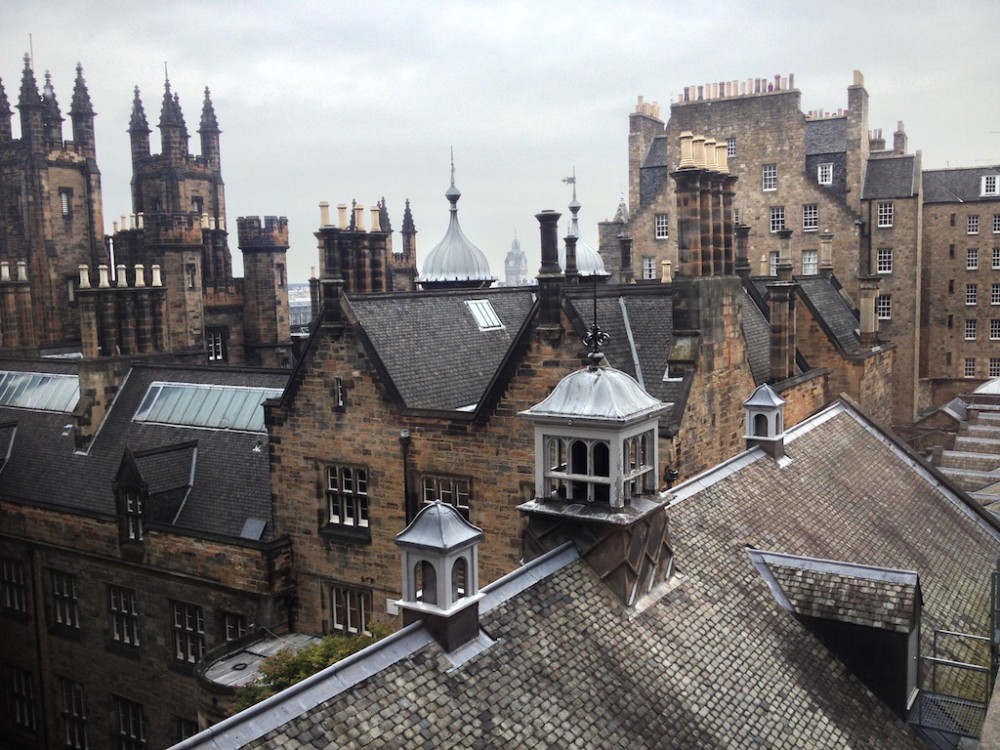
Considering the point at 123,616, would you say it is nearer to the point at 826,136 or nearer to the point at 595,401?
the point at 595,401

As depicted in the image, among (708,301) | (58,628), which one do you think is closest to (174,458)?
(58,628)

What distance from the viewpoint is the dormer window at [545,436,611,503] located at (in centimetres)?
1330

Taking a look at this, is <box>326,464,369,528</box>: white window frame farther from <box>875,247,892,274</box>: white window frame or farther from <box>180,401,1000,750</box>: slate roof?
<box>875,247,892,274</box>: white window frame

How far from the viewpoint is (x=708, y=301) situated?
22531mm

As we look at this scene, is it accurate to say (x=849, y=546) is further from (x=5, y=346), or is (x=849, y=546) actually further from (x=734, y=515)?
(x=5, y=346)

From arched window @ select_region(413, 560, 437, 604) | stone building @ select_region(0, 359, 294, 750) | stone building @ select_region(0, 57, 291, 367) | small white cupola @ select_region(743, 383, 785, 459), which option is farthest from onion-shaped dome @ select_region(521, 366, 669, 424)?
stone building @ select_region(0, 57, 291, 367)

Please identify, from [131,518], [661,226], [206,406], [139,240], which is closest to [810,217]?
[661,226]

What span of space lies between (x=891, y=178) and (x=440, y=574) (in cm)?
5241

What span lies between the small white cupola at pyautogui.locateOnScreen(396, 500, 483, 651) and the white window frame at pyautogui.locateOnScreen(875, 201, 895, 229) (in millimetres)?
50532

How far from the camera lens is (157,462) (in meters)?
28.7

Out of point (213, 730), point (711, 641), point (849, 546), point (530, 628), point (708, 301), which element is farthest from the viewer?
point (708, 301)

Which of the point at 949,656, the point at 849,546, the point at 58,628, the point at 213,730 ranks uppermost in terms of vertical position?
the point at 213,730

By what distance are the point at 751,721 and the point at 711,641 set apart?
54.7 inches

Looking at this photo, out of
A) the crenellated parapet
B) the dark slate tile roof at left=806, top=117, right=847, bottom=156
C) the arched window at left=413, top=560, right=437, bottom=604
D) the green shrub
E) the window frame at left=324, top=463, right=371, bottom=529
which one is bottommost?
the green shrub
